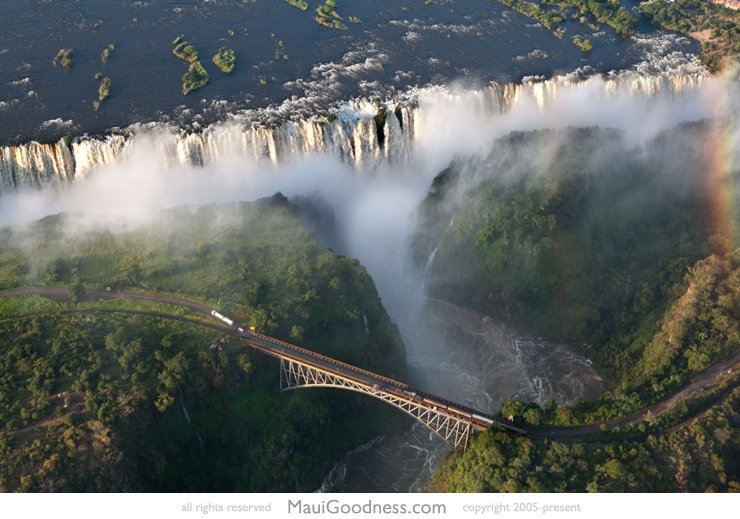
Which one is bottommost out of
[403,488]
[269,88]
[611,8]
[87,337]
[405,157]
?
[403,488]

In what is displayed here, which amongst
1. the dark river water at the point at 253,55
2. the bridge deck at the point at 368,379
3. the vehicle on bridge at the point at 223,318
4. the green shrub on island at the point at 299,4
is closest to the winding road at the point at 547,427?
the bridge deck at the point at 368,379

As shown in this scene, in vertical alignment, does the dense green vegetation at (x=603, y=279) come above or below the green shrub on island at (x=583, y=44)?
below

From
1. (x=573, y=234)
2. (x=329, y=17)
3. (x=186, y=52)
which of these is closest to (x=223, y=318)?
(x=573, y=234)

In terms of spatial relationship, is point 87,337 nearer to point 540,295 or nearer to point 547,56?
point 540,295

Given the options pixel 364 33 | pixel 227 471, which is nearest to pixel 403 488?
pixel 227 471

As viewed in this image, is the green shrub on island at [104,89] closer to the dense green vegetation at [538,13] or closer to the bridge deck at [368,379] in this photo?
the bridge deck at [368,379]

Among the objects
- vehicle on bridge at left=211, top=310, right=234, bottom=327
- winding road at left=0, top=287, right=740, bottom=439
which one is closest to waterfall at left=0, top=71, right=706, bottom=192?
winding road at left=0, top=287, right=740, bottom=439
